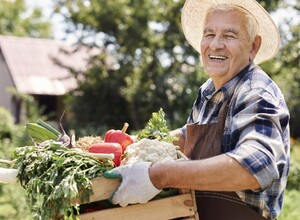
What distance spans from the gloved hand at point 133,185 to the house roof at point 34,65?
80.5 feet

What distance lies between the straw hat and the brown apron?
49 cm

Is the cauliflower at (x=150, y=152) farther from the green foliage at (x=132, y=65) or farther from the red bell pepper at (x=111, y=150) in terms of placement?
the green foliage at (x=132, y=65)

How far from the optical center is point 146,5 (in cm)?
1450

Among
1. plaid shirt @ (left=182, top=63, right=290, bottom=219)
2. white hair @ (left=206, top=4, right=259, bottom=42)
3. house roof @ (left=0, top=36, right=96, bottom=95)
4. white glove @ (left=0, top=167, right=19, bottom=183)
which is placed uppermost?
white hair @ (left=206, top=4, right=259, bottom=42)

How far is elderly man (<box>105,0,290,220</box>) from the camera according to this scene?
93.5 inches

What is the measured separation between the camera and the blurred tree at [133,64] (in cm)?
1438

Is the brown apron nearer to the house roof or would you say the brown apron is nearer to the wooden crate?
the wooden crate

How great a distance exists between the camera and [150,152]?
8.62ft

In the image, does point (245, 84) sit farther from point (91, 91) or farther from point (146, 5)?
point (91, 91)

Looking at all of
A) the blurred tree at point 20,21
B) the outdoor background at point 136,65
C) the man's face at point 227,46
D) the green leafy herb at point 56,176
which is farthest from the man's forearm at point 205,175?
the blurred tree at point 20,21

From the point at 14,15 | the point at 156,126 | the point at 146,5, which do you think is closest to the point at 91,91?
the point at 146,5

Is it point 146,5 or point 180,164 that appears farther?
point 146,5

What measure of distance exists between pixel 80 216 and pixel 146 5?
490 inches

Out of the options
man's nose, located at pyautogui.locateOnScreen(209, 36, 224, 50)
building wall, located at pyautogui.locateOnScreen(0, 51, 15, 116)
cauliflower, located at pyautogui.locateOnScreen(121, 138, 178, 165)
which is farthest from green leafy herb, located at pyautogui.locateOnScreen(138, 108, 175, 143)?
building wall, located at pyautogui.locateOnScreen(0, 51, 15, 116)
